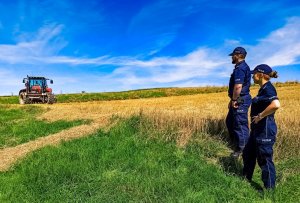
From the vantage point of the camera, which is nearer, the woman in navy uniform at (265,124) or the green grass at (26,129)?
the woman in navy uniform at (265,124)

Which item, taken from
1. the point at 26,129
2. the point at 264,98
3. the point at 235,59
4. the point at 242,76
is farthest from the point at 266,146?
the point at 26,129

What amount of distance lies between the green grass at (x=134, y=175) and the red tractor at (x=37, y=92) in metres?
23.8

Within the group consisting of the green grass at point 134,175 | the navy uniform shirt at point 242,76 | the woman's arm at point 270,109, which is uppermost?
the navy uniform shirt at point 242,76

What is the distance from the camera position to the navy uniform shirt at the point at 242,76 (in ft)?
30.4

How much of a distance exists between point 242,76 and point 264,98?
1.55 m

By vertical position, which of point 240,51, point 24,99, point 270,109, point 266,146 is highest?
point 240,51

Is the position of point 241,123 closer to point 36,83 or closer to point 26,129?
point 26,129

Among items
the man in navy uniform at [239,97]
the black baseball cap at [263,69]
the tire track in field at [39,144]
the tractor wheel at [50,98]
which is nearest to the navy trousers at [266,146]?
the black baseball cap at [263,69]

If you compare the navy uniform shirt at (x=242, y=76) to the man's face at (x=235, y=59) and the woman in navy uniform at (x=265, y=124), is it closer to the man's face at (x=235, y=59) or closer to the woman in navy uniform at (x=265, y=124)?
the man's face at (x=235, y=59)

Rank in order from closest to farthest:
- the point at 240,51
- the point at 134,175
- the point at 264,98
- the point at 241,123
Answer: the point at 264,98 < the point at 134,175 < the point at 240,51 < the point at 241,123

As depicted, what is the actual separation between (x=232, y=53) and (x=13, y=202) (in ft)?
18.9

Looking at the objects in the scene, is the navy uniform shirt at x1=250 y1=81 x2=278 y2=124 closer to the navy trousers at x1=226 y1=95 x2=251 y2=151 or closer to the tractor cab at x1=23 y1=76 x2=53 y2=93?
the navy trousers at x1=226 y1=95 x2=251 y2=151

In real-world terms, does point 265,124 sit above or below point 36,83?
below

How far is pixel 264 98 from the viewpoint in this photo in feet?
25.7
